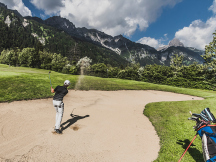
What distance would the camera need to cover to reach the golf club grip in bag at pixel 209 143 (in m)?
3.39

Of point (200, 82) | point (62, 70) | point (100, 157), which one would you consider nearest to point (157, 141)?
point (100, 157)

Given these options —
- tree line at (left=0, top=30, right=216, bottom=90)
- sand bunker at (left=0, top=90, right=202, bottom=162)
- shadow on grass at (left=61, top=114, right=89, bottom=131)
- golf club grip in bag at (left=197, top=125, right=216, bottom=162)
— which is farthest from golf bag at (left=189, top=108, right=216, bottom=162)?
tree line at (left=0, top=30, right=216, bottom=90)

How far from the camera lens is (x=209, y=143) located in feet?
11.6

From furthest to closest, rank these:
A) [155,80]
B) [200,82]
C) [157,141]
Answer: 1. [155,80]
2. [200,82]
3. [157,141]

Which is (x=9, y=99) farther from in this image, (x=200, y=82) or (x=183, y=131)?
(x=200, y=82)

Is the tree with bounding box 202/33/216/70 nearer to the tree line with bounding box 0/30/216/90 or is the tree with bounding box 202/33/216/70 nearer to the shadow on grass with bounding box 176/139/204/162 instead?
the tree line with bounding box 0/30/216/90

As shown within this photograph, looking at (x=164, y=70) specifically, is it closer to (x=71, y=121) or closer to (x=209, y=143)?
(x=71, y=121)

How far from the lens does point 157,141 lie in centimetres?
654

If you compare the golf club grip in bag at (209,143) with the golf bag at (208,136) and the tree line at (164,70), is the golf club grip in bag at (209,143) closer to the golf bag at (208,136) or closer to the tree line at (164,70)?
the golf bag at (208,136)

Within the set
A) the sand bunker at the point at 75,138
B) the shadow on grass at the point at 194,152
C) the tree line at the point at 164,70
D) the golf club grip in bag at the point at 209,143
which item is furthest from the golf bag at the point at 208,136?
the tree line at the point at 164,70

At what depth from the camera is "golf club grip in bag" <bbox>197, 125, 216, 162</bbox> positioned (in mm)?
3389

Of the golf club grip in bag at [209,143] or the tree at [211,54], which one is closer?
the golf club grip in bag at [209,143]

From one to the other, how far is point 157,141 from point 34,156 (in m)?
6.21

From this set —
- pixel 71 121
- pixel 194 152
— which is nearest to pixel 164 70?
pixel 194 152
